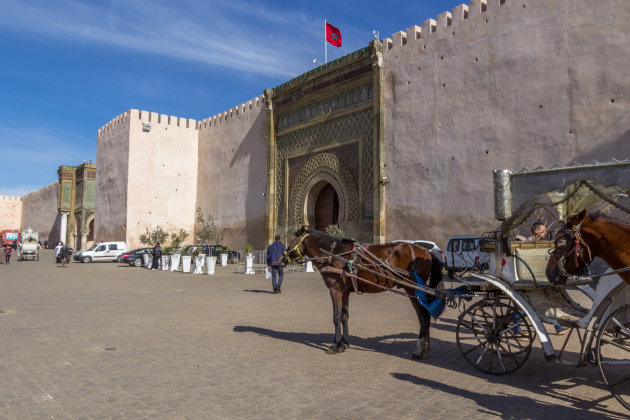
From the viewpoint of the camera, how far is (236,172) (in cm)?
2770

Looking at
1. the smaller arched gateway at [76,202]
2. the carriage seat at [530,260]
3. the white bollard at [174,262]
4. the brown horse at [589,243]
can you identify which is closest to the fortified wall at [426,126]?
the white bollard at [174,262]

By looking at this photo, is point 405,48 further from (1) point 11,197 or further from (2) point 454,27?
(1) point 11,197

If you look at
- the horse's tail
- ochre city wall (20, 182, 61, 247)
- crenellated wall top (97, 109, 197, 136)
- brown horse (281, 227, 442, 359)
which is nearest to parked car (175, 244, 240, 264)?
crenellated wall top (97, 109, 197, 136)

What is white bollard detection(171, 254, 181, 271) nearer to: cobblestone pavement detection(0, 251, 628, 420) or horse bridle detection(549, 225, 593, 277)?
cobblestone pavement detection(0, 251, 628, 420)

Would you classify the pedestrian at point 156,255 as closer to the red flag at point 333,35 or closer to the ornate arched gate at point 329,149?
the ornate arched gate at point 329,149

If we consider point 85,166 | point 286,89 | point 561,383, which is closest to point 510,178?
point 561,383

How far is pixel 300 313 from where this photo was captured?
891 centimetres

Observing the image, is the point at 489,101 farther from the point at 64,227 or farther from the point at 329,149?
the point at 64,227

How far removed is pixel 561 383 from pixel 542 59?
12335 millimetres

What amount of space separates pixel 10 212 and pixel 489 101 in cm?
5598

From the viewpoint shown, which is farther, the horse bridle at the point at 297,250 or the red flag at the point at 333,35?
the red flag at the point at 333,35

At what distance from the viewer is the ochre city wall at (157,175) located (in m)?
30.0

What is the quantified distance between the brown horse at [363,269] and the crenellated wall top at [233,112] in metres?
20.9

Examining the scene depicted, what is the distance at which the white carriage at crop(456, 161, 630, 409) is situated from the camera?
383cm
